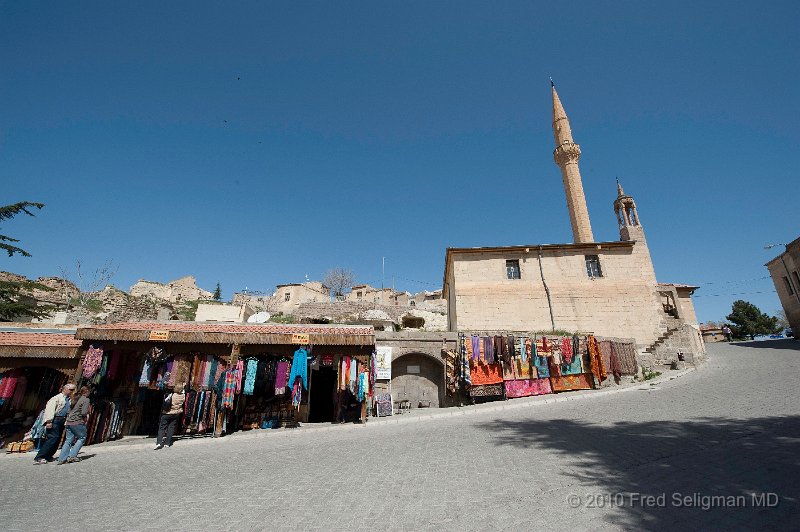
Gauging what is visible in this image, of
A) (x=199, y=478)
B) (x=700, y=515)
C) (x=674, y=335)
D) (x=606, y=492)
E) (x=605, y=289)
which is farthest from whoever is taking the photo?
(x=605, y=289)

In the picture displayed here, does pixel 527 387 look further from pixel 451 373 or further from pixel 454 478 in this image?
pixel 454 478

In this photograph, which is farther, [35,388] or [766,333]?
[766,333]

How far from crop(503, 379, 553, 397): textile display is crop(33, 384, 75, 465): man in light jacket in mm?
13973

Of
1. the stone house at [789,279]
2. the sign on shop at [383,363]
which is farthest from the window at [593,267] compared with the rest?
the stone house at [789,279]

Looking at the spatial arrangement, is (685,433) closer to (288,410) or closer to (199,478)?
(199,478)

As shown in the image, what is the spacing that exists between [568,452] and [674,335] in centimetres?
1877

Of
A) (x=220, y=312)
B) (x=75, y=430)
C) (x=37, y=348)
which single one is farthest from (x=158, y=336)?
(x=220, y=312)

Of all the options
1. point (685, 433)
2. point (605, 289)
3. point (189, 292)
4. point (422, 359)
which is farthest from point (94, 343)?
point (189, 292)

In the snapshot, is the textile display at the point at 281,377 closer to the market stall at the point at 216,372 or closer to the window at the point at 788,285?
the market stall at the point at 216,372

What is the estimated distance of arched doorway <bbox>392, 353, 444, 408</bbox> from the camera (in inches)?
540

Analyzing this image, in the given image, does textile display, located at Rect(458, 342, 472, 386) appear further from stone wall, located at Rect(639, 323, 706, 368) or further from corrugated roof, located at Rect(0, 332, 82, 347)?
corrugated roof, located at Rect(0, 332, 82, 347)

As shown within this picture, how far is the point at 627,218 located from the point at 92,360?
101ft

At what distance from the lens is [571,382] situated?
1492 centimetres

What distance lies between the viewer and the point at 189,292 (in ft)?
190
